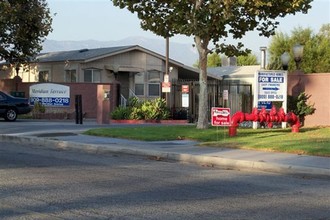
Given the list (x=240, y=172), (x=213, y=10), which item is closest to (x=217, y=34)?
(x=213, y=10)

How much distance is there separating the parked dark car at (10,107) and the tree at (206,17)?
33.6ft

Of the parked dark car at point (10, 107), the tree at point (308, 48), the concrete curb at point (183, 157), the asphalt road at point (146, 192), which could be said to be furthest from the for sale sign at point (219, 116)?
the tree at point (308, 48)

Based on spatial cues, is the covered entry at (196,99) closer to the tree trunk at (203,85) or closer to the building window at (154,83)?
the building window at (154,83)

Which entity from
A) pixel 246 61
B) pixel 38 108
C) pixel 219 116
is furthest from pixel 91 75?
pixel 246 61

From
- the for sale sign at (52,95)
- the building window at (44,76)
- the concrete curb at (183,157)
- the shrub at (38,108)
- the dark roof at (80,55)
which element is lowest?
the concrete curb at (183,157)

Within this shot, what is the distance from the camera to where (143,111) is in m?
30.1

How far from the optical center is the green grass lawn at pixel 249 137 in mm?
15871

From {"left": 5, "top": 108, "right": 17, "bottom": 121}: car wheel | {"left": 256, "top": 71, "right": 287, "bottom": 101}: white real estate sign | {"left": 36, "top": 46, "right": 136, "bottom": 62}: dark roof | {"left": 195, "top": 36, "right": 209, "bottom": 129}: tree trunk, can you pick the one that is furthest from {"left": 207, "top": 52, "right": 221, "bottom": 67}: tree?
{"left": 195, "top": 36, "right": 209, "bottom": 129}: tree trunk

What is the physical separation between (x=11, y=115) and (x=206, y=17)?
13.6 m

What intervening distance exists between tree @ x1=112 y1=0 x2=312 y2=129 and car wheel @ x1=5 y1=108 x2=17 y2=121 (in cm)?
1042

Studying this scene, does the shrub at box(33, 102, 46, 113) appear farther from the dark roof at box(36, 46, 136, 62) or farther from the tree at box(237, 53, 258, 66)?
the tree at box(237, 53, 258, 66)

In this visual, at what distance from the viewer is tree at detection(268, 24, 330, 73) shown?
163ft

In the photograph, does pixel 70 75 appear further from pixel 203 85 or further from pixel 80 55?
pixel 203 85

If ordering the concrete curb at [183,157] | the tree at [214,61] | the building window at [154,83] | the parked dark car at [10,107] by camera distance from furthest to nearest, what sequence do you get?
the tree at [214,61] < the building window at [154,83] < the parked dark car at [10,107] < the concrete curb at [183,157]
